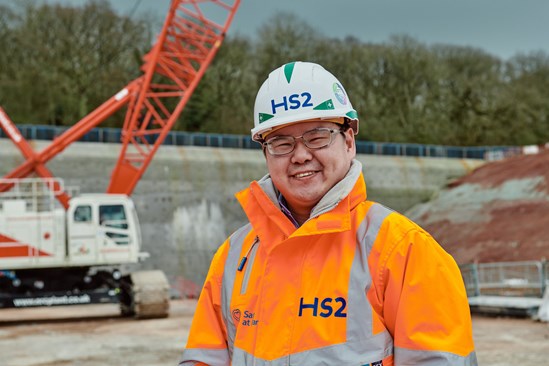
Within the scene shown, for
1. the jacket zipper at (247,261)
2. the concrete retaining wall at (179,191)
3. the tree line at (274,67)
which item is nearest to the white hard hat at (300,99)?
the jacket zipper at (247,261)

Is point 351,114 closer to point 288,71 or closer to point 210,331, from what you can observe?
point 288,71

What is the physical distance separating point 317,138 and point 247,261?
51cm

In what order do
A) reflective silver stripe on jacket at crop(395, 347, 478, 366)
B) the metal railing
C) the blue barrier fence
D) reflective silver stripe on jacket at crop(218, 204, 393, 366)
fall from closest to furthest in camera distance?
reflective silver stripe on jacket at crop(395, 347, 478, 366) → reflective silver stripe on jacket at crop(218, 204, 393, 366) → the metal railing → the blue barrier fence

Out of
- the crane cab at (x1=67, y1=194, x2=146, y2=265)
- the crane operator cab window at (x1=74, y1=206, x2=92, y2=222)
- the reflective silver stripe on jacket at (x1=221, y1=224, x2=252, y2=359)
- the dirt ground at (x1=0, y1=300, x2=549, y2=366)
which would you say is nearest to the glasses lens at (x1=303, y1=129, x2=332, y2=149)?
the reflective silver stripe on jacket at (x1=221, y1=224, x2=252, y2=359)

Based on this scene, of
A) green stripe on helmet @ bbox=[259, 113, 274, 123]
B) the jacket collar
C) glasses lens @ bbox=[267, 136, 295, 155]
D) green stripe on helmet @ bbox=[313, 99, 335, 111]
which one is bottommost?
the jacket collar

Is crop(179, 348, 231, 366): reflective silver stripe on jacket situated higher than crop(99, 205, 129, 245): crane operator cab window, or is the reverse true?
crop(179, 348, 231, 366): reflective silver stripe on jacket

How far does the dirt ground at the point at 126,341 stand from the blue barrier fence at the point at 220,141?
602 inches

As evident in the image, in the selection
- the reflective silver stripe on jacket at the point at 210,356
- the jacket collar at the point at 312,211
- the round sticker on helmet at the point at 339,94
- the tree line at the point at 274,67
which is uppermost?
the tree line at the point at 274,67

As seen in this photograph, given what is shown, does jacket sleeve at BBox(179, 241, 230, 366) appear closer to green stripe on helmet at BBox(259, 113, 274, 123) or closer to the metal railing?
green stripe on helmet at BBox(259, 113, 274, 123)

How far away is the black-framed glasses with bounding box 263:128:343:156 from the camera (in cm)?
264

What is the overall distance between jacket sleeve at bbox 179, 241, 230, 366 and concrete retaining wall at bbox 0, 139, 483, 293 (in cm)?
2718

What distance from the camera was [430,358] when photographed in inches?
91.0

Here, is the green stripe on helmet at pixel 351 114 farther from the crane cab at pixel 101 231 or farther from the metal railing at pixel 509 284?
the crane cab at pixel 101 231

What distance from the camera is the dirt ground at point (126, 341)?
1115 cm
